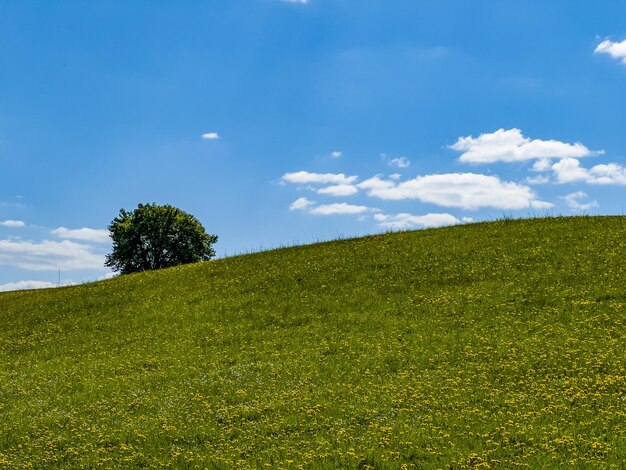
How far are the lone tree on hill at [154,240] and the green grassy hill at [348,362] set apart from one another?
136 ft

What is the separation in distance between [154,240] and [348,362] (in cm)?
6579

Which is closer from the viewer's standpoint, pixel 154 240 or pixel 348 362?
pixel 348 362

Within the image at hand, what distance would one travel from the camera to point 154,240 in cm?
8256

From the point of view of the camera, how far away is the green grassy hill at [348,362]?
14211 mm

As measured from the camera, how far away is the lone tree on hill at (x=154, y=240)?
82.4 m

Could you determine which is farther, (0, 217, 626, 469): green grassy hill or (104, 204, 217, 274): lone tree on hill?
(104, 204, 217, 274): lone tree on hill

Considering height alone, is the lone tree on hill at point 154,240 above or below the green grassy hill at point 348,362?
above

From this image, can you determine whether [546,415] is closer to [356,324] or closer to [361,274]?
[356,324]

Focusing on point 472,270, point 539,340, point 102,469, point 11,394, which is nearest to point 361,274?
point 472,270

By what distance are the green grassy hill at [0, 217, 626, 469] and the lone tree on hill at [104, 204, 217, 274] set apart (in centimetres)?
4132

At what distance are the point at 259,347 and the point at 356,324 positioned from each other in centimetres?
489

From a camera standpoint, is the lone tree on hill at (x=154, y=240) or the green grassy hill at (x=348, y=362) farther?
the lone tree on hill at (x=154, y=240)

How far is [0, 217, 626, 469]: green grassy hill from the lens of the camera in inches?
559

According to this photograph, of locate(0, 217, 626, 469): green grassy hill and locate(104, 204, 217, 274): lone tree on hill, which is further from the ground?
locate(104, 204, 217, 274): lone tree on hill
